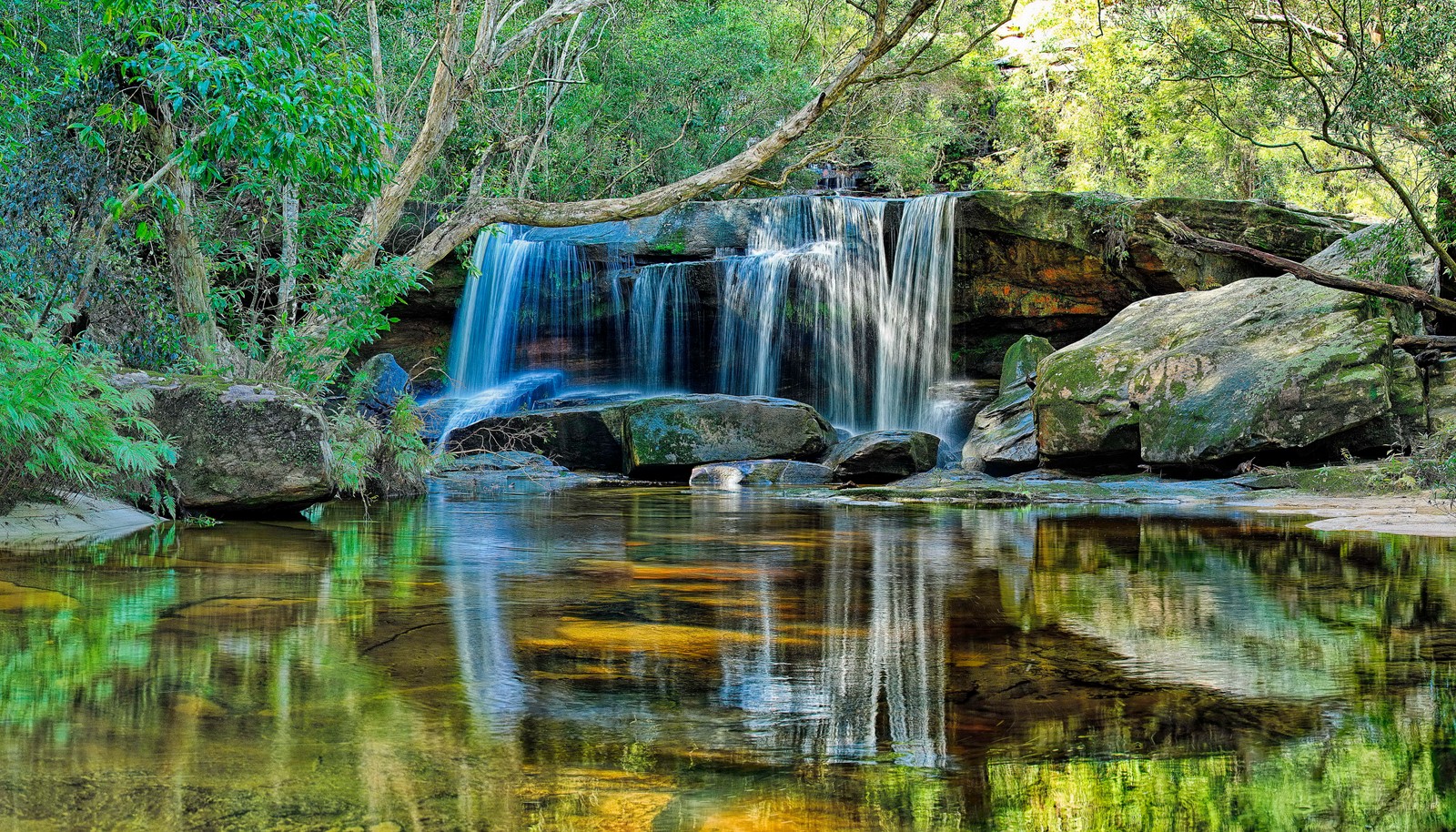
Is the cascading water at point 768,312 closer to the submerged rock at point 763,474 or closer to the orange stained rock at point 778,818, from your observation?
the submerged rock at point 763,474

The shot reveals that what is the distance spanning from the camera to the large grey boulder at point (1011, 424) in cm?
1443

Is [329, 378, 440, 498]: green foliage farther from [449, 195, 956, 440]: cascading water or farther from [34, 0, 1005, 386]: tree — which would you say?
[449, 195, 956, 440]: cascading water

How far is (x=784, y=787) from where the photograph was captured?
6.77ft

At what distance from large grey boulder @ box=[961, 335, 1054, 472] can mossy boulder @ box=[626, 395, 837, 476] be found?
7.66 ft

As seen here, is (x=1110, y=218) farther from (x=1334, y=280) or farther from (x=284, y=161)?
(x=284, y=161)

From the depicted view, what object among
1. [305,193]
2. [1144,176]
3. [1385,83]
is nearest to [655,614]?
[305,193]

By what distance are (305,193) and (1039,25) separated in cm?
3267

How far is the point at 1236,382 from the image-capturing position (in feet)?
38.4

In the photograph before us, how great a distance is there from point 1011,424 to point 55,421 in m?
12.2

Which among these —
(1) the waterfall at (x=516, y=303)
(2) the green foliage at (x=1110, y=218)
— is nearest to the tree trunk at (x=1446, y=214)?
(2) the green foliage at (x=1110, y=218)

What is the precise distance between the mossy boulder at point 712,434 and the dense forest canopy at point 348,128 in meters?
3.80

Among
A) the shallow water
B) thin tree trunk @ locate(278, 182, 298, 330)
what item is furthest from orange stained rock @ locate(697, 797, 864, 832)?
thin tree trunk @ locate(278, 182, 298, 330)

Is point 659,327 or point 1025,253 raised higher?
point 1025,253

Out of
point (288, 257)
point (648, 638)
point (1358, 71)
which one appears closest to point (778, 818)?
point (648, 638)
